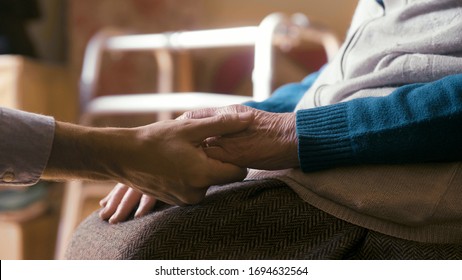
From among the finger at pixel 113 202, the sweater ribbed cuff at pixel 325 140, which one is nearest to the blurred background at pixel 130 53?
the finger at pixel 113 202

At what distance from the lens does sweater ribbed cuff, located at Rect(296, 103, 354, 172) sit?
2.34ft

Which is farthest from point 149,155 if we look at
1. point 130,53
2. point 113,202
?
point 130,53

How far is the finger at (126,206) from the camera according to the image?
0.82 m

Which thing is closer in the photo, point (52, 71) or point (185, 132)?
point (185, 132)

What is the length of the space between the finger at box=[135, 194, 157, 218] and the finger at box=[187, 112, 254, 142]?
133mm

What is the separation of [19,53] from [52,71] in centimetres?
19

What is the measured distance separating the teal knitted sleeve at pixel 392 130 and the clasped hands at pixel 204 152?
0.12ft

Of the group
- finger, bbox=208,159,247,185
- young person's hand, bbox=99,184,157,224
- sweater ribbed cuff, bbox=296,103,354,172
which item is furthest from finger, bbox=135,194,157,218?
sweater ribbed cuff, bbox=296,103,354,172

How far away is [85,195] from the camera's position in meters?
2.16

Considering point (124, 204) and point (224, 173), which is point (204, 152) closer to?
point (224, 173)

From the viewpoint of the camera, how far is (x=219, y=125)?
0.74m

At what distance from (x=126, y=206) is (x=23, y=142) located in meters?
0.18
